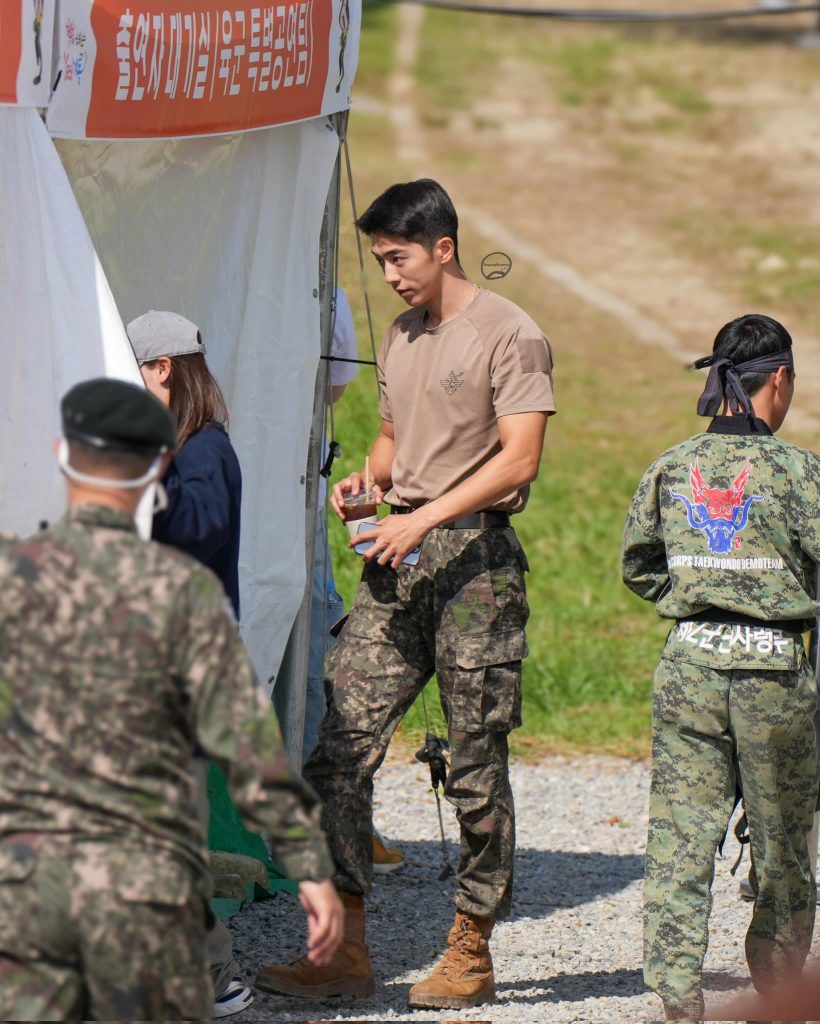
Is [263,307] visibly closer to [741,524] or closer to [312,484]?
A: [312,484]

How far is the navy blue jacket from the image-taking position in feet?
13.5

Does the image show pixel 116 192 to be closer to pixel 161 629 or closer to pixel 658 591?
pixel 658 591

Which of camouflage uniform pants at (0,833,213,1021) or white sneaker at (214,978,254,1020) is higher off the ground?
camouflage uniform pants at (0,833,213,1021)

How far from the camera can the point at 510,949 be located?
18.4ft

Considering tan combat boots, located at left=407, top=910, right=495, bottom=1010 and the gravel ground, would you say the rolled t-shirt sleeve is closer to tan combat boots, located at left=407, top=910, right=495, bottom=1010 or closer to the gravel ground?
tan combat boots, located at left=407, top=910, right=495, bottom=1010

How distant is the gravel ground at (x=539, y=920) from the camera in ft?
16.5

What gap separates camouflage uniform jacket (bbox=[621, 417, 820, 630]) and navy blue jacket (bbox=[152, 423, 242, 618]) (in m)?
1.23

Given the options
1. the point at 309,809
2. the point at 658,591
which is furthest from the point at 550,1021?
the point at 309,809

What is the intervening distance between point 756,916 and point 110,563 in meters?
2.52

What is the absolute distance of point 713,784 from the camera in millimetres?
4629

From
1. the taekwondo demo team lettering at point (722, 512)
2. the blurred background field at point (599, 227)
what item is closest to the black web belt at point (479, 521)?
the taekwondo demo team lettering at point (722, 512)

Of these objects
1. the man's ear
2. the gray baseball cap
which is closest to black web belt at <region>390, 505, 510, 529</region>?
the man's ear

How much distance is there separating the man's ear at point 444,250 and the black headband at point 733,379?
780mm

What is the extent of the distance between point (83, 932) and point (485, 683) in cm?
210
